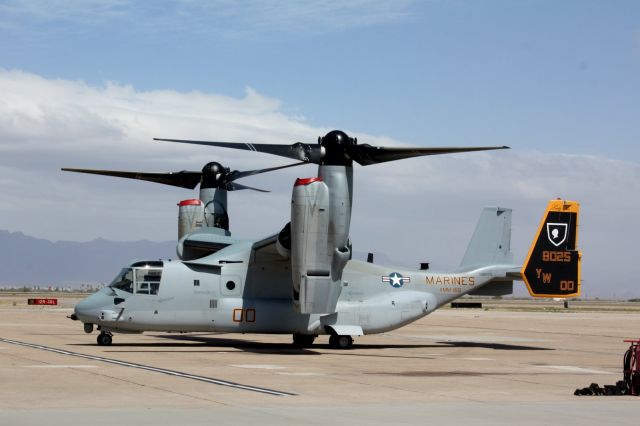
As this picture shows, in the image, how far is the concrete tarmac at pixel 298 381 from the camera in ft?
56.4

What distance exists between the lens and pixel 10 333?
42031 millimetres

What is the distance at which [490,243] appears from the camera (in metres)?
39.3

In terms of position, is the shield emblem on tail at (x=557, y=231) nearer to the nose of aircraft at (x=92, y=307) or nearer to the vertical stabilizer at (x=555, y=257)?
the vertical stabilizer at (x=555, y=257)

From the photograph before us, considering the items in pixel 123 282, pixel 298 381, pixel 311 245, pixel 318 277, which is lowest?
pixel 298 381

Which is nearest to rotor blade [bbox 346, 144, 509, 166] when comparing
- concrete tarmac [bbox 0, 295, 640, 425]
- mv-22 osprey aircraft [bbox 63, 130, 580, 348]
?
mv-22 osprey aircraft [bbox 63, 130, 580, 348]

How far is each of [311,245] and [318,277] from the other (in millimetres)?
1092

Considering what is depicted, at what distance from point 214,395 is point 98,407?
280 centimetres

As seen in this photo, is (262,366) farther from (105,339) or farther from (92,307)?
(92,307)

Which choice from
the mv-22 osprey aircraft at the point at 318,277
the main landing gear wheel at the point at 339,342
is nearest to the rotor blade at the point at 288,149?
the mv-22 osprey aircraft at the point at 318,277

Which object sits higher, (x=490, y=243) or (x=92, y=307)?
(x=490, y=243)

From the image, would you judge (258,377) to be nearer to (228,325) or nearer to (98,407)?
(98,407)

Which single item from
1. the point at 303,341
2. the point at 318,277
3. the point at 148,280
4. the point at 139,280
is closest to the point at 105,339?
the point at 139,280

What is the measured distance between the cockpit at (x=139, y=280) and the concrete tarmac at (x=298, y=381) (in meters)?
2.10

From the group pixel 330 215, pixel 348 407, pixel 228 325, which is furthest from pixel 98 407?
pixel 228 325
